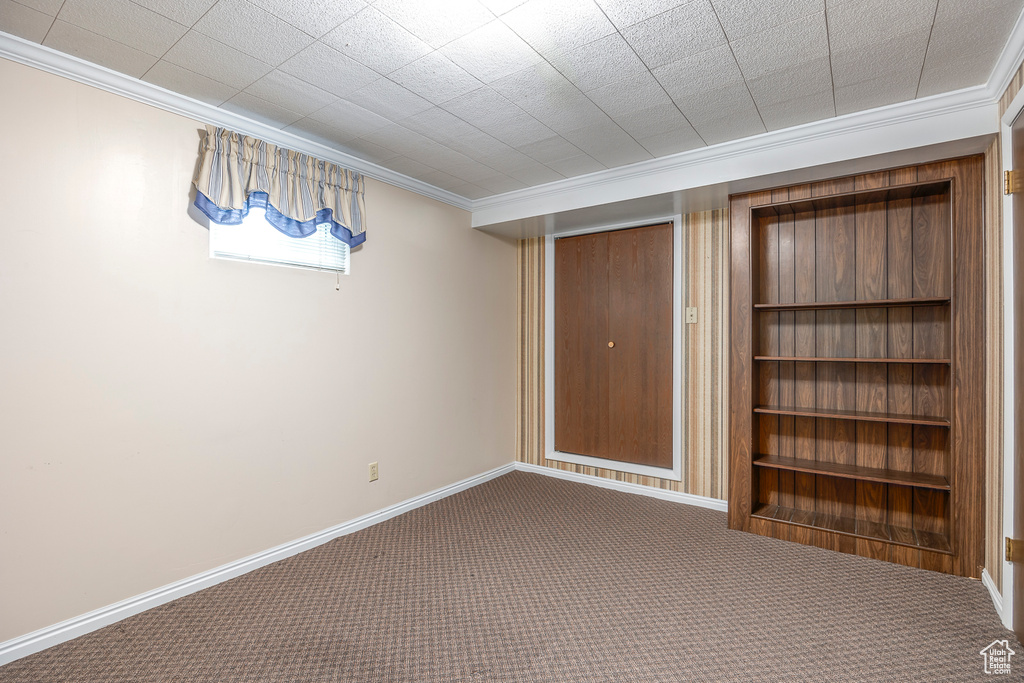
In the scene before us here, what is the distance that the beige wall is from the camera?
1949mm

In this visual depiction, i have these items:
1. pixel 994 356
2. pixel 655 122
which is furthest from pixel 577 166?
pixel 994 356

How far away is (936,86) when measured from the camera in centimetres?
225

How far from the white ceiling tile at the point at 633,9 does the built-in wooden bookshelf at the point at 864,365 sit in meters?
1.65

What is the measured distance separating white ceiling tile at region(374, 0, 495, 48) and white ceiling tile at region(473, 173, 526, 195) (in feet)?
5.14

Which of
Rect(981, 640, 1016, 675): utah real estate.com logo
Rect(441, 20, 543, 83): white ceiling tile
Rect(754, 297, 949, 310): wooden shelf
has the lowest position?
Rect(981, 640, 1016, 675): utah real estate.com logo

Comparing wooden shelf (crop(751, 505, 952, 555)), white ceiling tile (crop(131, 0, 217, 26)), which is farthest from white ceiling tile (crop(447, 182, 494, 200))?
wooden shelf (crop(751, 505, 952, 555))

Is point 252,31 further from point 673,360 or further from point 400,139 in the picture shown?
point 673,360

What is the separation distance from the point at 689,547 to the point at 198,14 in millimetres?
3397

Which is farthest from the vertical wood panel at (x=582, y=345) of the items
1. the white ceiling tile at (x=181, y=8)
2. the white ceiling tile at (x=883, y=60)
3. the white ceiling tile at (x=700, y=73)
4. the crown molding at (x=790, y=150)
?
the white ceiling tile at (x=181, y=8)

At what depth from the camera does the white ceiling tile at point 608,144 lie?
271 cm

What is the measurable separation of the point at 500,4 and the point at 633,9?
47cm

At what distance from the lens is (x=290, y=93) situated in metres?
2.32

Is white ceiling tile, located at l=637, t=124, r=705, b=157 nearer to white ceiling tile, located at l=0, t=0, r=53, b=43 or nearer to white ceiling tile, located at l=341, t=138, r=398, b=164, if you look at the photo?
white ceiling tile, located at l=341, t=138, r=398, b=164

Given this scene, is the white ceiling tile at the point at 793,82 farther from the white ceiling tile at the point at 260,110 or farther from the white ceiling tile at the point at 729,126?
the white ceiling tile at the point at 260,110
